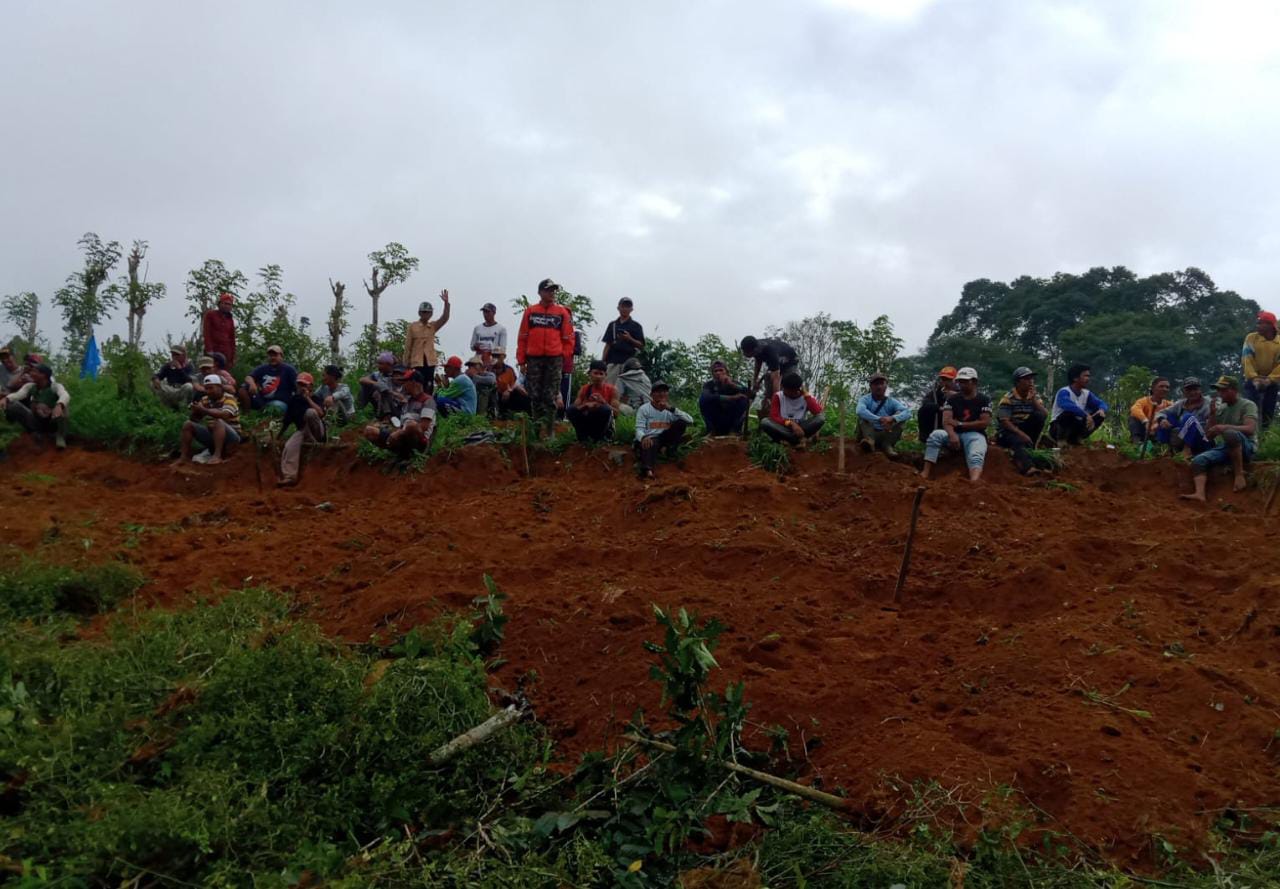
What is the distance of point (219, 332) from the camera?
10.7 metres

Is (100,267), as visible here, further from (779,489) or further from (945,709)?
(945,709)

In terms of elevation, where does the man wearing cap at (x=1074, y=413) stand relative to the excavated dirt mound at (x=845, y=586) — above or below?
above

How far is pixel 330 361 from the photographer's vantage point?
43.5 ft

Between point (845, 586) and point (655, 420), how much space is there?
3248 mm

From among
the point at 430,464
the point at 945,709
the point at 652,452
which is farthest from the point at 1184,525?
the point at 430,464

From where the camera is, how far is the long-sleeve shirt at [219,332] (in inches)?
419

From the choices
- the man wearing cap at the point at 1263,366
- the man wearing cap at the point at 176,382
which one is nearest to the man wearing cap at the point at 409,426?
the man wearing cap at the point at 176,382

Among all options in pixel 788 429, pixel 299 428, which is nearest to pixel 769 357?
pixel 788 429

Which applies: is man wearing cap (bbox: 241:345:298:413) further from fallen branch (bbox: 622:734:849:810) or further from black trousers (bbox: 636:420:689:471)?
fallen branch (bbox: 622:734:849:810)

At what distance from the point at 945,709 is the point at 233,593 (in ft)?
13.6

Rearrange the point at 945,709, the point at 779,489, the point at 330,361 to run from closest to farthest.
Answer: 1. the point at 945,709
2. the point at 779,489
3. the point at 330,361

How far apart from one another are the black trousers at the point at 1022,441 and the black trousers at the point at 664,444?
2968mm

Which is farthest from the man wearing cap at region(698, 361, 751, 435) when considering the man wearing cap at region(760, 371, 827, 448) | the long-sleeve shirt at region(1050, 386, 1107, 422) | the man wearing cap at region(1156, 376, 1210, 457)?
the man wearing cap at region(1156, 376, 1210, 457)

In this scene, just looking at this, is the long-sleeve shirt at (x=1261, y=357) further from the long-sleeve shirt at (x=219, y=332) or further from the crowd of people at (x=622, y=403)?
the long-sleeve shirt at (x=219, y=332)
